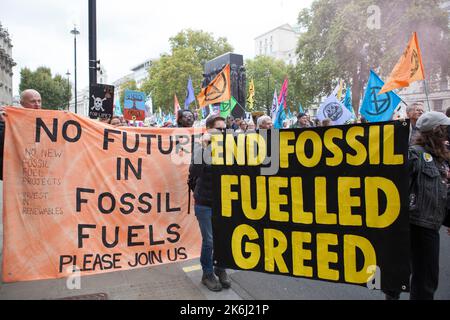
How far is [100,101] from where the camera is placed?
24.1 ft

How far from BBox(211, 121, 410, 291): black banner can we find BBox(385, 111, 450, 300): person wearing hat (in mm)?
221

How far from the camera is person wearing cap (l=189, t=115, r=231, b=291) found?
374 cm

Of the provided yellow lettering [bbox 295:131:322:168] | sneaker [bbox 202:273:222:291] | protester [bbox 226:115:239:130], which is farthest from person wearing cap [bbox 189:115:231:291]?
protester [bbox 226:115:239:130]

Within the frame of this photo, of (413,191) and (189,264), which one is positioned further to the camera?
(189,264)

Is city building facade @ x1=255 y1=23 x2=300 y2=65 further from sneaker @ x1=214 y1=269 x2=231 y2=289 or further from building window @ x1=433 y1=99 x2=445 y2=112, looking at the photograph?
sneaker @ x1=214 y1=269 x2=231 y2=289

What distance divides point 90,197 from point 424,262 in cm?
319

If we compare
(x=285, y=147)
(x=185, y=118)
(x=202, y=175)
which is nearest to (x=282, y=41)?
(x=185, y=118)

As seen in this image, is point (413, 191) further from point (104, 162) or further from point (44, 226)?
point (44, 226)

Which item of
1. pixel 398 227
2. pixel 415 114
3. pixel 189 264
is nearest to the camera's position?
pixel 398 227

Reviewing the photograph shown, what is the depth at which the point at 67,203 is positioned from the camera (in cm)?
369

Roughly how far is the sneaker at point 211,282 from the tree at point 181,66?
130 feet
